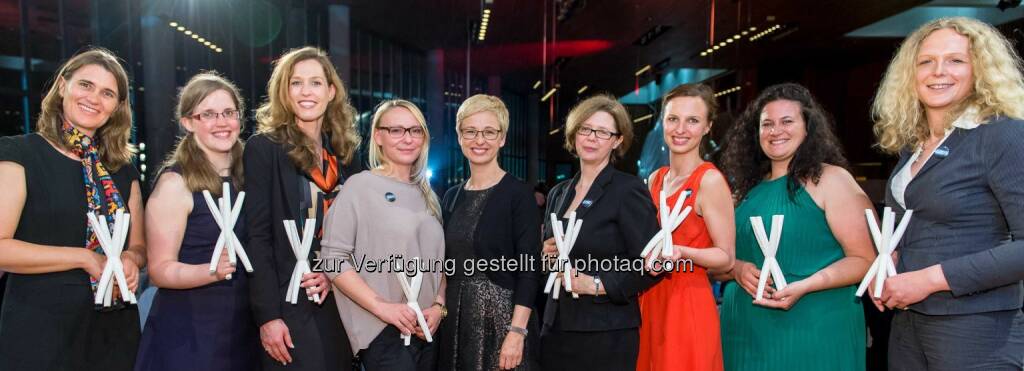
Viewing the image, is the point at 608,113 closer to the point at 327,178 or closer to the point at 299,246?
the point at 327,178

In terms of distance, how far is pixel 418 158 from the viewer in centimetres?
221

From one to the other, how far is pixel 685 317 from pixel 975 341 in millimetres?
849

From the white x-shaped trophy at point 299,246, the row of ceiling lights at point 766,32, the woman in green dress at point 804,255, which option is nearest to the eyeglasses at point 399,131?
the white x-shaped trophy at point 299,246

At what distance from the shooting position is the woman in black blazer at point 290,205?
76.8 inches

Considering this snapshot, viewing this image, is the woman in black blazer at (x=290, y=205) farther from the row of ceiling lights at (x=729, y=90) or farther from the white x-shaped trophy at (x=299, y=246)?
the row of ceiling lights at (x=729, y=90)

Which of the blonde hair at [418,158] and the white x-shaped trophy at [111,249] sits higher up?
the blonde hair at [418,158]

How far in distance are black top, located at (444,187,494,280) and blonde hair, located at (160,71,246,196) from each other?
2.53 feet

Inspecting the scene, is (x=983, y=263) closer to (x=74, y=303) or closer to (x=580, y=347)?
(x=580, y=347)

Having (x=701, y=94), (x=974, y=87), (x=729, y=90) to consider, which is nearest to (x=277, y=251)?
(x=701, y=94)

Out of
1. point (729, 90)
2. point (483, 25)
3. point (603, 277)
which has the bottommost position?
point (603, 277)

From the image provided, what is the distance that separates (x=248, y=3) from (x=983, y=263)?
9.22 metres

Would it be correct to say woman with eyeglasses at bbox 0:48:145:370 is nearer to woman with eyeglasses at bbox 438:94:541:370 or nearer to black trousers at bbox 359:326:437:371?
black trousers at bbox 359:326:437:371

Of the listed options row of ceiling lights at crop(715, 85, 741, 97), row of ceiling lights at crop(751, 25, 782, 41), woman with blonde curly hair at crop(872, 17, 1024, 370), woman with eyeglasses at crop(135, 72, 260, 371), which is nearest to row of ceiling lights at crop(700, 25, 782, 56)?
row of ceiling lights at crop(751, 25, 782, 41)

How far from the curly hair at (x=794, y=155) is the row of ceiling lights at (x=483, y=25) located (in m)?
6.34
